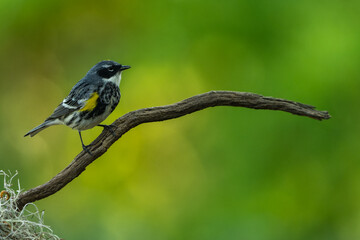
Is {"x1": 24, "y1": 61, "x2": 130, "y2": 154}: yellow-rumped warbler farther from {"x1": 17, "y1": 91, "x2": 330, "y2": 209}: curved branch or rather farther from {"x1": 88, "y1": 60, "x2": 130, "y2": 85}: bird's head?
{"x1": 17, "y1": 91, "x2": 330, "y2": 209}: curved branch

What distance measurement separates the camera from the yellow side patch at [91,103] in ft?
10.8

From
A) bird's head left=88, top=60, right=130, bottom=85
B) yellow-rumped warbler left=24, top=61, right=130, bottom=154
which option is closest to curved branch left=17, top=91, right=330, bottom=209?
yellow-rumped warbler left=24, top=61, right=130, bottom=154

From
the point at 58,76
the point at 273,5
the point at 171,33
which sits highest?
the point at 273,5

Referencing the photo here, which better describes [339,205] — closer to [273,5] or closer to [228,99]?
[273,5]

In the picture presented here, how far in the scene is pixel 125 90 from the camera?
584 centimetres

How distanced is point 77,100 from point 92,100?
0.36 feet

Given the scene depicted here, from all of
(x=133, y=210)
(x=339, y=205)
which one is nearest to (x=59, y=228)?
(x=133, y=210)

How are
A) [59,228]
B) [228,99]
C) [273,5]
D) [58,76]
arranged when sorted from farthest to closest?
[58,76] < [273,5] < [59,228] < [228,99]

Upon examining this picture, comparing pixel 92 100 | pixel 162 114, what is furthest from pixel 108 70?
pixel 162 114

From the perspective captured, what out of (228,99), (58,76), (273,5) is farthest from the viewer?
(58,76)

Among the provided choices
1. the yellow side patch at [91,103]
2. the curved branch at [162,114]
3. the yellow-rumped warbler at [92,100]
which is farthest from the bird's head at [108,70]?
the curved branch at [162,114]

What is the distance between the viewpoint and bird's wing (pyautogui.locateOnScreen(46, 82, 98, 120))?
10.9 ft

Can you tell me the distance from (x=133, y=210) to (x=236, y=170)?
1.06m

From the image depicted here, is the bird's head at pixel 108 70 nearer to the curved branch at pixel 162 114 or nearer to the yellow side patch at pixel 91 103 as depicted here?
the yellow side patch at pixel 91 103
